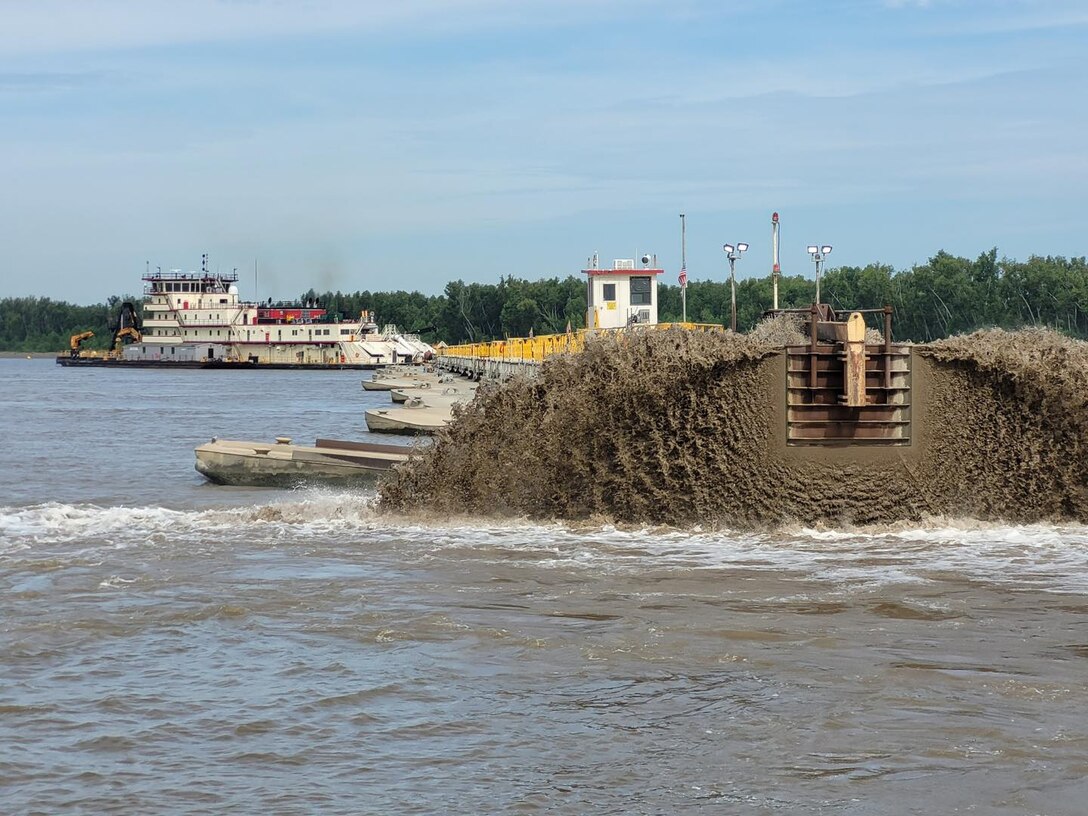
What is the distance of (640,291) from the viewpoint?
46.0m

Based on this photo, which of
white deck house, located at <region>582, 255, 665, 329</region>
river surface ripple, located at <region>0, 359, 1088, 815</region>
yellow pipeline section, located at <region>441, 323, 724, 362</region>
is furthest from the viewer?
white deck house, located at <region>582, 255, 665, 329</region>

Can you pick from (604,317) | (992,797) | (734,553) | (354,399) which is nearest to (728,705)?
(992,797)

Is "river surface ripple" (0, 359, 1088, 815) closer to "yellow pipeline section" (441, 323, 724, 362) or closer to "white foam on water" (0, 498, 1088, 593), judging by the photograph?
"white foam on water" (0, 498, 1088, 593)

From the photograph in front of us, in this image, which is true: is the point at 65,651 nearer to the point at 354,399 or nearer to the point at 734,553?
the point at 734,553

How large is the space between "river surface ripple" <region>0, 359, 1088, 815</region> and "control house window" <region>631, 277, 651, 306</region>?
2842 cm

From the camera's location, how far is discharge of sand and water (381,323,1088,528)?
1772cm

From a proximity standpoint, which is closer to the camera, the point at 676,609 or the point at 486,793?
the point at 486,793

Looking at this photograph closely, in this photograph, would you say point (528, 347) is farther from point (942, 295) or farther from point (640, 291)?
point (942, 295)

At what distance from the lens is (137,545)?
16312 mm

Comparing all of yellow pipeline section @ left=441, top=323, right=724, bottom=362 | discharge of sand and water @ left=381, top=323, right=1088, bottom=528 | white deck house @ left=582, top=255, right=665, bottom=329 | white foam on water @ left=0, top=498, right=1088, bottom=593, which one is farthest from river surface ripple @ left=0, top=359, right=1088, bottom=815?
white deck house @ left=582, top=255, right=665, bottom=329

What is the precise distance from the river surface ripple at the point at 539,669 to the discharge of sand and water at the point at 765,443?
53 cm

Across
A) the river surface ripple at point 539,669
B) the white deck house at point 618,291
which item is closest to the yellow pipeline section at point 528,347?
the white deck house at point 618,291

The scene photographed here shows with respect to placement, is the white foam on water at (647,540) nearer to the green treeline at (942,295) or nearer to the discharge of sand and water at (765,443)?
→ the discharge of sand and water at (765,443)

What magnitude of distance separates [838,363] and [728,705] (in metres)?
9.67
